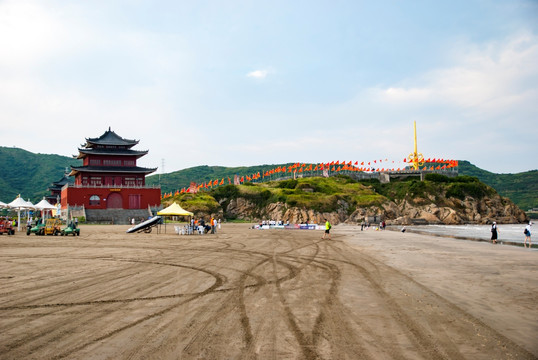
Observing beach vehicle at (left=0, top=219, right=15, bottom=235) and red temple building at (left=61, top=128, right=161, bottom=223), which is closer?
beach vehicle at (left=0, top=219, right=15, bottom=235)

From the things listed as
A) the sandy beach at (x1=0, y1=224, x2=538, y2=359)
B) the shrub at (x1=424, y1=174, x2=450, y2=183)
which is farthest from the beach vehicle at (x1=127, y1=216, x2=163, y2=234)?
Result: the shrub at (x1=424, y1=174, x2=450, y2=183)

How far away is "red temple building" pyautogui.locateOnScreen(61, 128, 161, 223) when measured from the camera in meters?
68.4

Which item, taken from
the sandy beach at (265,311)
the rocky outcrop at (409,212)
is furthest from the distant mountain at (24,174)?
the sandy beach at (265,311)

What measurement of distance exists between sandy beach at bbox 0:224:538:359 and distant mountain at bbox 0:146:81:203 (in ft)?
521

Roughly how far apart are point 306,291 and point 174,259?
369 inches

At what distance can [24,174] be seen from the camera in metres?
179

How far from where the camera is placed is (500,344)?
6.91 m

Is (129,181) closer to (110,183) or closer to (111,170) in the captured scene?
(110,183)

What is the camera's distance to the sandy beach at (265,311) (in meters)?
6.59

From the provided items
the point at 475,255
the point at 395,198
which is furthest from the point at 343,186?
the point at 475,255

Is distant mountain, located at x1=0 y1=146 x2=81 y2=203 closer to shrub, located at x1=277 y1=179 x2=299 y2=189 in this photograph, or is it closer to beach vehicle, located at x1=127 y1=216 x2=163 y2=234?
shrub, located at x1=277 y1=179 x2=299 y2=189

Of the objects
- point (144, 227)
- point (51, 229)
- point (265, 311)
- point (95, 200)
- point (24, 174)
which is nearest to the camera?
point (265, 311)

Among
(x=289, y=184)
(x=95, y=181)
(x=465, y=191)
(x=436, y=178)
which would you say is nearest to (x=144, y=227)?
(x=95, y=181)

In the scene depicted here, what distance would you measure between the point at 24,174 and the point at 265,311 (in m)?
205
